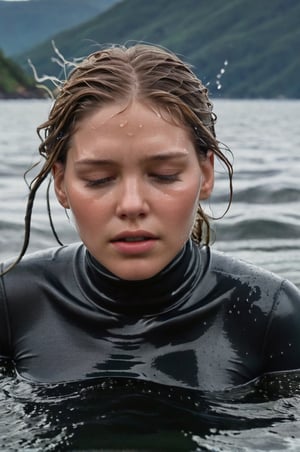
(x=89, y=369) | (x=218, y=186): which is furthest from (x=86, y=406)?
(x=218, y=186)

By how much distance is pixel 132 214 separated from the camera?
10.0 ft

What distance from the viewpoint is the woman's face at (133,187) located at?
309 cm

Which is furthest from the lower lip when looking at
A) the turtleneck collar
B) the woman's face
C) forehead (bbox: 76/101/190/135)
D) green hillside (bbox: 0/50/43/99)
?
green hillside (bbox: 0/50/43/99)

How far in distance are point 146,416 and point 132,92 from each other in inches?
43.9

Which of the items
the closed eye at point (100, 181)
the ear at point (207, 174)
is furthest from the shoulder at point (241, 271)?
the closed eye at point (100, 181)

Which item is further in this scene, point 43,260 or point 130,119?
point 43,260

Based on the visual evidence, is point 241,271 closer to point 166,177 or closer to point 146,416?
point 166,177

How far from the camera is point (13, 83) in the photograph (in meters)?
126

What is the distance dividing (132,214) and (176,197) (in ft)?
0.60

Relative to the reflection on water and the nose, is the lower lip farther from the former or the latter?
the reflection on water

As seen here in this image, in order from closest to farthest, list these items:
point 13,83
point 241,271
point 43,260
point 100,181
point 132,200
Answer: point 132,200 → point 100,181 → point 241,271 → point 43,260 → point 13,83

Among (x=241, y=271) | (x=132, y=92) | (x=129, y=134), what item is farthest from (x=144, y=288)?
(x=132, y=92)

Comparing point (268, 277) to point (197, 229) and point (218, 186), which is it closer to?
point (197, 229)

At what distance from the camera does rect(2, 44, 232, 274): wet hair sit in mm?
3223
